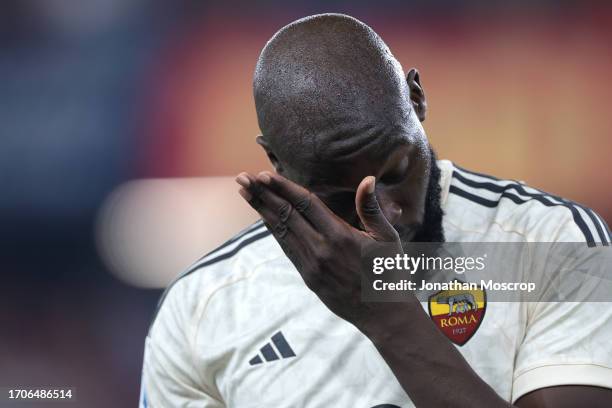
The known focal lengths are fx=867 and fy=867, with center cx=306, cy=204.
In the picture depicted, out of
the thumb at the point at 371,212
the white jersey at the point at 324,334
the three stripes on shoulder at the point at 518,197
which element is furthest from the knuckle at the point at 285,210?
the three stripes on shoulder at the point at 518,197

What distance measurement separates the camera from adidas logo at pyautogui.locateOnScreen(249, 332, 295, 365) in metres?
1.72

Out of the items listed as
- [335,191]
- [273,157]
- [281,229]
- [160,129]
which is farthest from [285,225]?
[160,129]

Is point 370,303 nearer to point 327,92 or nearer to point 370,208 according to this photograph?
point 370,208

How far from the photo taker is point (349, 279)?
1.32 m

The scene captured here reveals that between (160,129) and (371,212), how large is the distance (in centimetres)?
295

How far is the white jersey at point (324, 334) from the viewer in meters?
1.50

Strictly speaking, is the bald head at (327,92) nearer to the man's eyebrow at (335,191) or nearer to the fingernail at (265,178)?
the man's eyebrow at (335,191)

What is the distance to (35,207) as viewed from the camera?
13.4ft

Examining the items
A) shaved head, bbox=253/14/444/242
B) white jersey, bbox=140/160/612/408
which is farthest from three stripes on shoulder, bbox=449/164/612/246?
shaved head, bbox=253/14/444/242

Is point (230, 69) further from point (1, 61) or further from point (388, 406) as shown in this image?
point (388, 406)

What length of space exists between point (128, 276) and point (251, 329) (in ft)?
7.51

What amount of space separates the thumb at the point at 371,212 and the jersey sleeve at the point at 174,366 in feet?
2.08

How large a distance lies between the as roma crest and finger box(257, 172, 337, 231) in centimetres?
44

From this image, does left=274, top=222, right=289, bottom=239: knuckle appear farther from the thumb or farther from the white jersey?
the white jersey
